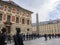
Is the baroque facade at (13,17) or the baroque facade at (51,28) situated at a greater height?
the baroque facade at (13,17)

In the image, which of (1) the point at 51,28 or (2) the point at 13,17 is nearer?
(2) the point at 13,17

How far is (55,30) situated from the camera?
9500cm

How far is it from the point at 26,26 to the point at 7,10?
929 centimetres

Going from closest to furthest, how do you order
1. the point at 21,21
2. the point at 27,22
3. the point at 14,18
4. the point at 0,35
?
the point at 0,35, the point at 14,18, the point at 21,21, the point at 27,22

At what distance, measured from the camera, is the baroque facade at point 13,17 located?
33562mm

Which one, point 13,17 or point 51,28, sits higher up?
point 13,17

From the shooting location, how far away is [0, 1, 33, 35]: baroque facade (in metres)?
33.6

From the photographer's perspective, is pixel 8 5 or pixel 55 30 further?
pixel 55 30

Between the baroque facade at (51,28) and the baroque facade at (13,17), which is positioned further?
the baroque facade at (51,28)

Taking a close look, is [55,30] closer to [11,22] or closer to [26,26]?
[26,26]

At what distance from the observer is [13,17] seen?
3684cm

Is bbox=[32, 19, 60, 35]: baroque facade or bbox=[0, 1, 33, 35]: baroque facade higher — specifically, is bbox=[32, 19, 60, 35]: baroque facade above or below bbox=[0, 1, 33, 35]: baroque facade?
below

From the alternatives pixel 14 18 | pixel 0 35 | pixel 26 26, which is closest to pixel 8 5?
pixel 14 18

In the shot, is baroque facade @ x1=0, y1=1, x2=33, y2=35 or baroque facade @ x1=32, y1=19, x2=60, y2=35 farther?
baroque facade @ x1=32, y1=19, x2=60, y2=35
